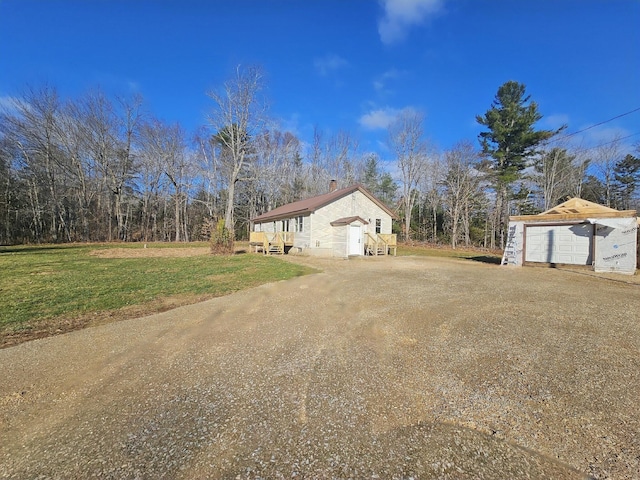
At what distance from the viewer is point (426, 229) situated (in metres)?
32.9

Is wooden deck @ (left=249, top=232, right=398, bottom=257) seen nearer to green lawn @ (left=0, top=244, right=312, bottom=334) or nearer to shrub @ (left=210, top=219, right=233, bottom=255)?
shrub @ (left=210, top=219, right=233, bottom=255)

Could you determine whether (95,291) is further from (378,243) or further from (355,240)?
(378,243)

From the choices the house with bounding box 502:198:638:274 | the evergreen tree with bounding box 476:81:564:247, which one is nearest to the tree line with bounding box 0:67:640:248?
the evergreen tree with bounding box 476:81:564:247

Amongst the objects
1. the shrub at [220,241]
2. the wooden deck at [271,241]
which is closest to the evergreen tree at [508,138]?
the wooden deck at [271,241]

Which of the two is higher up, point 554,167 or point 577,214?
point 554,167

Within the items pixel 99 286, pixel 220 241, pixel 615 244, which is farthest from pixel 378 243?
pixel 99 286

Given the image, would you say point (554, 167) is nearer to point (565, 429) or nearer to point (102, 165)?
point (565, 429)

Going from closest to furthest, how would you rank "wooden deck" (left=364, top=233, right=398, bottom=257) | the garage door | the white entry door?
the garage door
the white entry door
"wooden deck" (left=364, top=233, right=398, bottom=257)

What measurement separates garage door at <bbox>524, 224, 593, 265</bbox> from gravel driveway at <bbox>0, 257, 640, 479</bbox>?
8.81 m

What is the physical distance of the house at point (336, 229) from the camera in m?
17.4

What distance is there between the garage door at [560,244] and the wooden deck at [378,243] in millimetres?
7494

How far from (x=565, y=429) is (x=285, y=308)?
4.41 m

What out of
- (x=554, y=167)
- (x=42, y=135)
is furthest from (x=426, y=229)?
(x=42, y=135)

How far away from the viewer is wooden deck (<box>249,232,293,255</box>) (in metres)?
18.7
